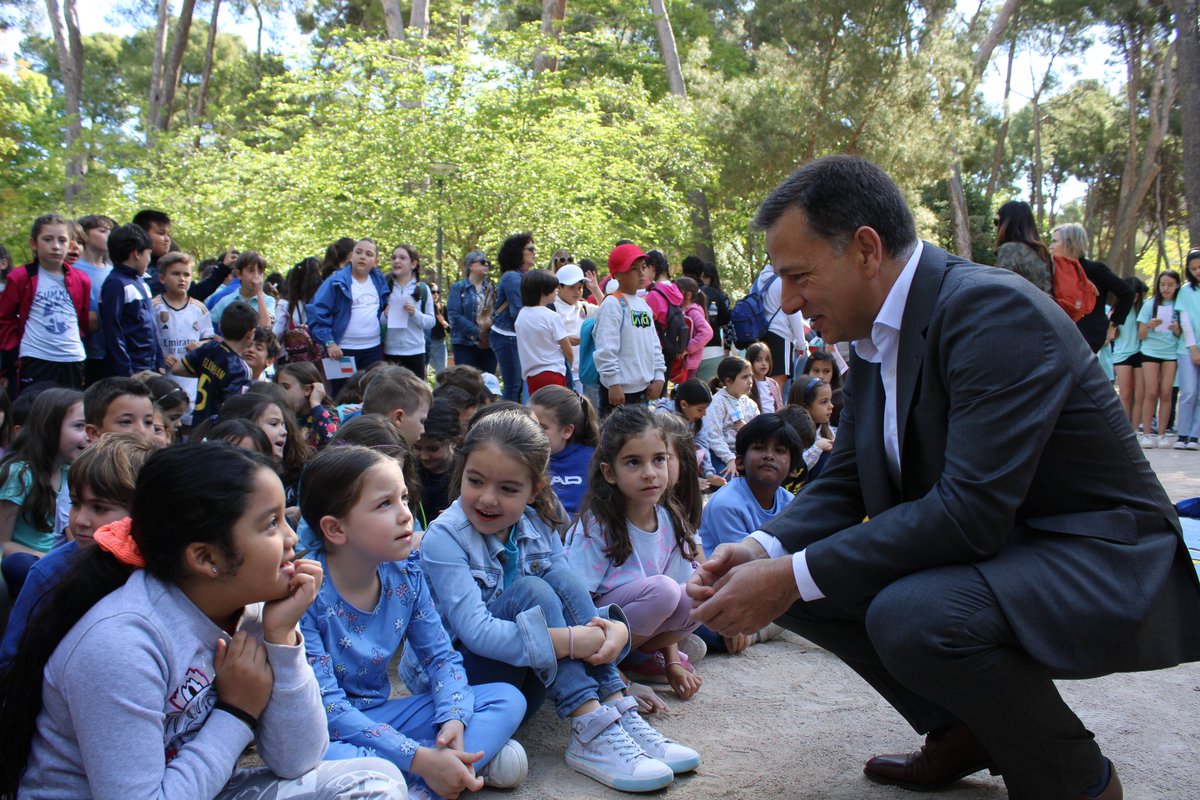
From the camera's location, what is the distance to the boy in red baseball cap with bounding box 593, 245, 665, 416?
276 inches

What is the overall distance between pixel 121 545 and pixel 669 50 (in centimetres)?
1828

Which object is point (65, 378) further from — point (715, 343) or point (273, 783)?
point (715, 343)

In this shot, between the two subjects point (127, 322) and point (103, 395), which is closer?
point (103, 395)

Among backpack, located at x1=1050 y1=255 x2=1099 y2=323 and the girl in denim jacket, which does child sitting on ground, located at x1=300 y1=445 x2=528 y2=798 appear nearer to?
the girl in denim jacket

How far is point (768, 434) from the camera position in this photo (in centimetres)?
422

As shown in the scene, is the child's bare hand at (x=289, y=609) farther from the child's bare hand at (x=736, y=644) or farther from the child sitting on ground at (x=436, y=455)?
the child sitting on ground at (x=436, y=455)

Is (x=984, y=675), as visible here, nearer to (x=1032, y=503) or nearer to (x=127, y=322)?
(x=1032, y=503)

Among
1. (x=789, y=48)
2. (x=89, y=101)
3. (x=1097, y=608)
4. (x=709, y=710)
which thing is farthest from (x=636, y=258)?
(x=89, y=101)

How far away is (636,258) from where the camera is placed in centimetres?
699

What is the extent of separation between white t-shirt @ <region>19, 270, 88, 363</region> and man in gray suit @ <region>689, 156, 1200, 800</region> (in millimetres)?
4851

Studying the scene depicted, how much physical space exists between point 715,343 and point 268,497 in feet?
27.2

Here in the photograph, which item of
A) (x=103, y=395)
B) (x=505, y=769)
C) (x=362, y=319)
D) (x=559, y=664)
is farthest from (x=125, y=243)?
(x=505, y=769)

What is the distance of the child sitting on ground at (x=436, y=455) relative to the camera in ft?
14.5

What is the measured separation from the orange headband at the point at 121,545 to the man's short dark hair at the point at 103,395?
1.93 metres
